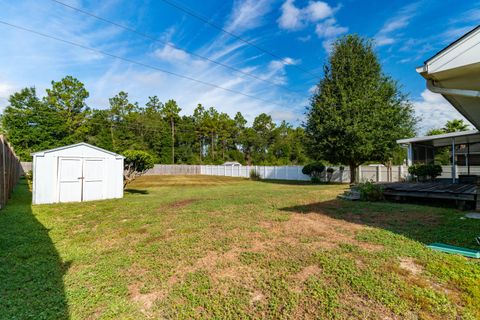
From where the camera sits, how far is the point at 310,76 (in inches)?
661

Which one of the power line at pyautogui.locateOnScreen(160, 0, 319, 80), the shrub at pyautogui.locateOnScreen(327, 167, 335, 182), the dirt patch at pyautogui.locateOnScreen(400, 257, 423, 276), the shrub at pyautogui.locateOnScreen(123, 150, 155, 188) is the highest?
the power line at pyautogui.locateOnScreen(160, 0, 319, 80)

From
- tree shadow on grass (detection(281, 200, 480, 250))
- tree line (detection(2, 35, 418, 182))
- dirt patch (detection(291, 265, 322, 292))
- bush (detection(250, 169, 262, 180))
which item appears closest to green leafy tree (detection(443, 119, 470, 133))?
tree line (detection(2, 35, 418, 182))

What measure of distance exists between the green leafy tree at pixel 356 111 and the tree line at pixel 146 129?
53.1ft

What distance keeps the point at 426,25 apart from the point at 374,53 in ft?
13.2

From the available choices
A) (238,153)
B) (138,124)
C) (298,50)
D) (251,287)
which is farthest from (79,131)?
(251,287)

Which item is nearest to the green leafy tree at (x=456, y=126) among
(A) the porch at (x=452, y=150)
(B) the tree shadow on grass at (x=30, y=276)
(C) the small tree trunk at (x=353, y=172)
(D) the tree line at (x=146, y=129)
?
(A) the porch at (x=452, y=150)

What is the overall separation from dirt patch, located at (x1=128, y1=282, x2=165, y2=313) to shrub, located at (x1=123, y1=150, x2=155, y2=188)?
902 centimetres

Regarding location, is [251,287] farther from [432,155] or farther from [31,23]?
[432,155]

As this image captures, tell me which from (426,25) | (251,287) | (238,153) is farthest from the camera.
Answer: (238,153)

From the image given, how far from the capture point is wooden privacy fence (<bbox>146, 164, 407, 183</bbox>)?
52.9ft

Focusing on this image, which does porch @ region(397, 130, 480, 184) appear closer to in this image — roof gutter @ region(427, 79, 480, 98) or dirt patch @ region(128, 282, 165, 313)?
roof gutter @ region(427, 79, 480, 98)

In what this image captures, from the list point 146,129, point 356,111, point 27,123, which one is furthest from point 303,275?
point 146,129

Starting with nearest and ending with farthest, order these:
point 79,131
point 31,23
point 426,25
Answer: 1. point 31,23
2. point 426,25
3. point 79,131

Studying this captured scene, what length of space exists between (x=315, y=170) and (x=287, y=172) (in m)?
4.06
